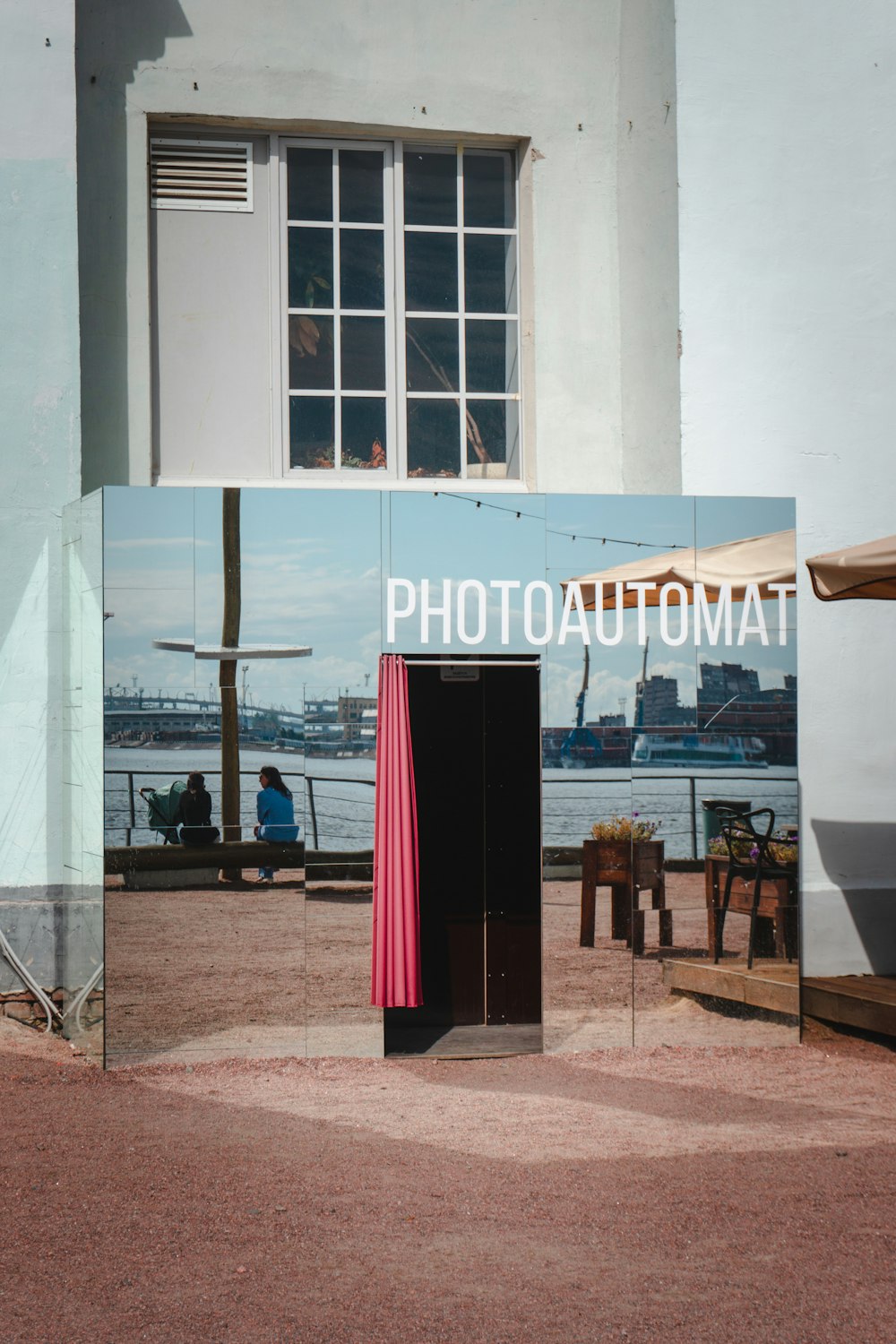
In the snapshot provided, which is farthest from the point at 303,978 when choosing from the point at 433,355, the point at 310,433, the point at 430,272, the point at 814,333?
the point at 814,333

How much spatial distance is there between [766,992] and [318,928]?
2735 mm

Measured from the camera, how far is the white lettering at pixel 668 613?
25.0 feet

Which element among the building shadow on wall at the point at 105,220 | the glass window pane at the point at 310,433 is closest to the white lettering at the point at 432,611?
the glass window pane at the point at 310,433

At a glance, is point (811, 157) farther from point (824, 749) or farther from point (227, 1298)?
point (227, 1298)

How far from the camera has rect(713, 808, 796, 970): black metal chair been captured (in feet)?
24.9

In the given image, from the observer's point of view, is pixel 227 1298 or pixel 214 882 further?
pixel 214 882

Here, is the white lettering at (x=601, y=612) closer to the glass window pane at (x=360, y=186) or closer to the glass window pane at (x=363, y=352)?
the glass window pane at (x=363, y=352)

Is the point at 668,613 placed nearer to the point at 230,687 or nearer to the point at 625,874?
the point at 625,874

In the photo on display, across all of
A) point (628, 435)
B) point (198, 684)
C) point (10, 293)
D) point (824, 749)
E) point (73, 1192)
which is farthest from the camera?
point (628, 435)

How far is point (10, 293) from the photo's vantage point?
7.71 meters

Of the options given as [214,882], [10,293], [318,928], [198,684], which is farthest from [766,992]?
[10,293]

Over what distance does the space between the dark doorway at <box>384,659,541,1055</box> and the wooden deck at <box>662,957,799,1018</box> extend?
41.3 inches

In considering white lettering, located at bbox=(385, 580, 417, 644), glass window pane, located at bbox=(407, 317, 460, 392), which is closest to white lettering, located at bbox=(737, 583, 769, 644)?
white lettering, located at bbox=(385, 580, 417, 644)

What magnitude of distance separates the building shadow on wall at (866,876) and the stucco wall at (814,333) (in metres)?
0.01
